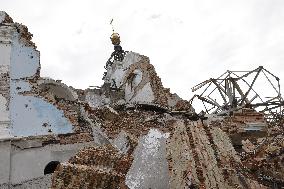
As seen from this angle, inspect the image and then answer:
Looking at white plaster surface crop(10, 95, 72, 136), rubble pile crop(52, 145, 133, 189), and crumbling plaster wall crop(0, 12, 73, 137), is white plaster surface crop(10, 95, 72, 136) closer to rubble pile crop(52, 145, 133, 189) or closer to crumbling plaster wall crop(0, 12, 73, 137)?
crumbling plaster wall crop(0, 12, 73, 137)

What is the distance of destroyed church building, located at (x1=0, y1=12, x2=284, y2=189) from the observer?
2.90 meters

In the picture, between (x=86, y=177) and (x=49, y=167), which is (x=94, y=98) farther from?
(x=86, y=177)

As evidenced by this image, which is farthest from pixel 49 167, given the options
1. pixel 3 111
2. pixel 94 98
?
pixel 94 98

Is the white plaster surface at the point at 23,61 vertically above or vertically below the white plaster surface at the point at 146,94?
below

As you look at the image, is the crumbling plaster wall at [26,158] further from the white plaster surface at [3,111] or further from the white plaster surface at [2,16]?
the white plaster surface at [2,16]

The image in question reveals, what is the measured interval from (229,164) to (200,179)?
46 centimetres

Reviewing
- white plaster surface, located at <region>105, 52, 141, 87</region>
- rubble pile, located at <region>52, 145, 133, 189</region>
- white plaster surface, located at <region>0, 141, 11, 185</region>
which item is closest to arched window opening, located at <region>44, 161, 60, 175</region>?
white plaster surface, located at <region>0, 141, 11, 185</region>

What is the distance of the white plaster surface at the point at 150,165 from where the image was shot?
2820 mm

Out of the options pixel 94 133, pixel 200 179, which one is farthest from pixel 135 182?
pixel 94 133

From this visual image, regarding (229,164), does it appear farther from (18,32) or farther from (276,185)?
(18,32)

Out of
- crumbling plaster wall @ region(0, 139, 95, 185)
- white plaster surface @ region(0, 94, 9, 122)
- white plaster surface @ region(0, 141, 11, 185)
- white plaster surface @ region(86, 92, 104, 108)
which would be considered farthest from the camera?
white plaster surface @ region(86, 92, 104, 108)

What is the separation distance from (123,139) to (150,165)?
2.63 meters

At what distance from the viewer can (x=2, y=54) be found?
11.0 metres

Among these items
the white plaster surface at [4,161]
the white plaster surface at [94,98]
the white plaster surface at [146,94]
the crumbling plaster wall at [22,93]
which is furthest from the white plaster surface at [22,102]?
the white plaster surface at [94,98]
